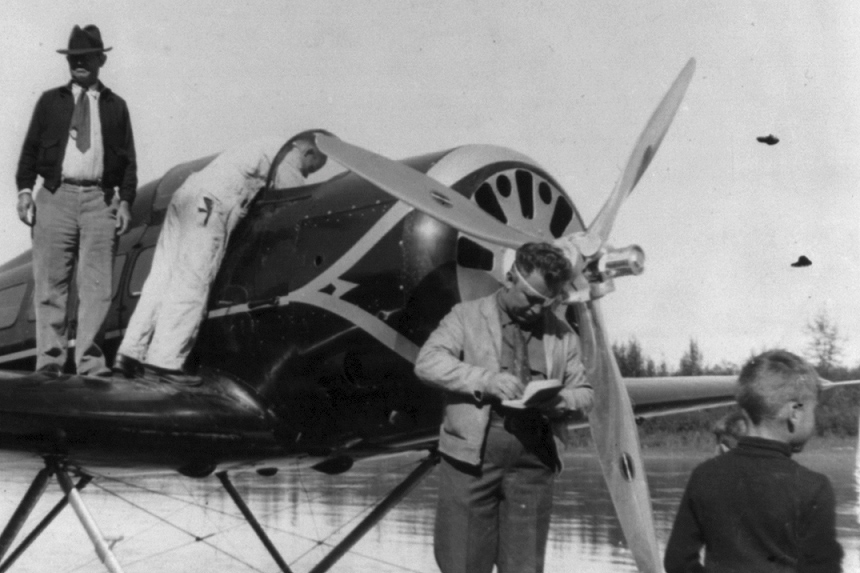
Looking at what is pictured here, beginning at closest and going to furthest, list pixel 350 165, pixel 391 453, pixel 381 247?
pixel 350 165 < pixel 381 247 < pixel 391 453

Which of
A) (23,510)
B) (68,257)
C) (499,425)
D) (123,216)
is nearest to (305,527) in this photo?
(23,510)

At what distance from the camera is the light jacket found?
4559 millimetres

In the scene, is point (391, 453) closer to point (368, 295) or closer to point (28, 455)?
point (368, 295)

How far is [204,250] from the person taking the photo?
21.6 feet

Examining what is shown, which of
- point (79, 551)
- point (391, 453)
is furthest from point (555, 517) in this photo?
point (391, 453)

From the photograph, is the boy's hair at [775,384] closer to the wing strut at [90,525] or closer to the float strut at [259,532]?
the wing strut at [90,525]

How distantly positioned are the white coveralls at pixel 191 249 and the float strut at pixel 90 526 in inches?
33.8

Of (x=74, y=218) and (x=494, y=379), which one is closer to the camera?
(x=494, y=379)

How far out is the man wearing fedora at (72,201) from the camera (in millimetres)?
6879

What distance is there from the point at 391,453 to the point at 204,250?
180 cm

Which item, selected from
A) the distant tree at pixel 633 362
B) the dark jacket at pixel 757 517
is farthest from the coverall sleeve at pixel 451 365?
the distant tree at pixel 633 362

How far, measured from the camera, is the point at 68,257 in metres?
6.95

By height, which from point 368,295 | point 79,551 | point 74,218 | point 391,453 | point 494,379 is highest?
point 74,218

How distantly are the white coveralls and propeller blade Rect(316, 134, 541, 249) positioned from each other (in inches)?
50.2
